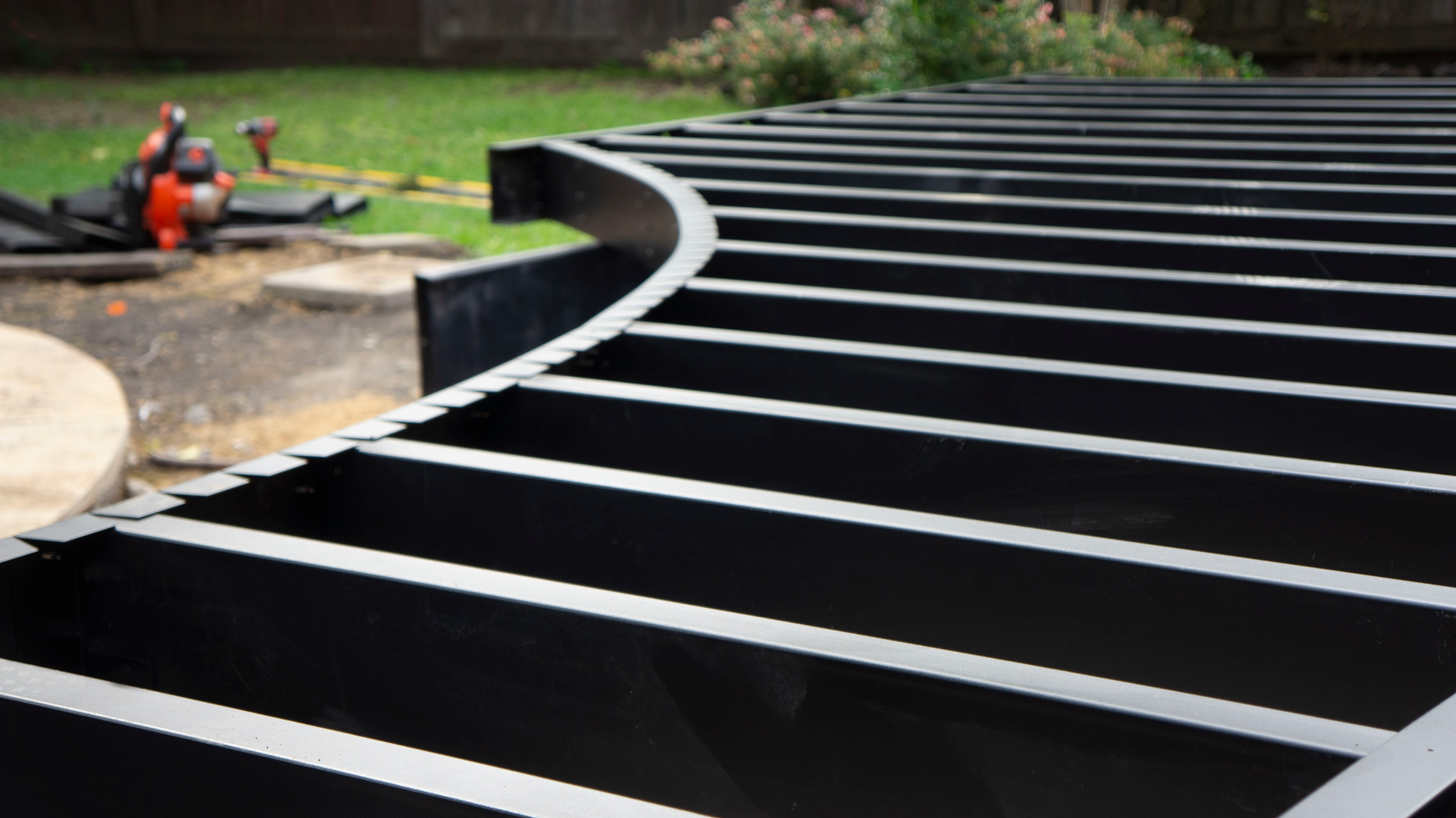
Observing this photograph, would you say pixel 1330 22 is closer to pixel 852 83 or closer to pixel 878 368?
pixel 852 83

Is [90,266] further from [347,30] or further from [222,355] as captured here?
[347,30]

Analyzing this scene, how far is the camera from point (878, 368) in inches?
67.1

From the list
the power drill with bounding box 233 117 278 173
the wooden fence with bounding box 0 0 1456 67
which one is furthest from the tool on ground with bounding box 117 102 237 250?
the wooden fence with bounding box 0 0 1456 67

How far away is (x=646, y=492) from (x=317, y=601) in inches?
14.7

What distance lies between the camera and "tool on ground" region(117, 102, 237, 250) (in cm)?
805

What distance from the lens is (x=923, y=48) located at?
8375 millimetres

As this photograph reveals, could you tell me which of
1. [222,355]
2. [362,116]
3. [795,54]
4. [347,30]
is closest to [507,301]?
[222,355]

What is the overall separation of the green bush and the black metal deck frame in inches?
257

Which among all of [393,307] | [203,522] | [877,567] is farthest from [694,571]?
[393,307]

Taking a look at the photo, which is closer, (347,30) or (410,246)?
(410,246)

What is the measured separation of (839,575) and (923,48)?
25.9 ft

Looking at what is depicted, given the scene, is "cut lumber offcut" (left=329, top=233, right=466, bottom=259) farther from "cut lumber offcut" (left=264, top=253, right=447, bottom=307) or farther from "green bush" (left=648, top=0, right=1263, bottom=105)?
"green bush" (left=648, top=0, right=1263, bottom=105)

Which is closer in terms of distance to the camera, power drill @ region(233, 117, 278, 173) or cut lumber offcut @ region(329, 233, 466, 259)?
cut lumber offcut @ region(329, 233, 466, 259)

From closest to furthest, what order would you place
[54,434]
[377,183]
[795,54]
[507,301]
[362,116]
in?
[507,301] < [54,434] < [377,183] < [795,54] < [362,116]
